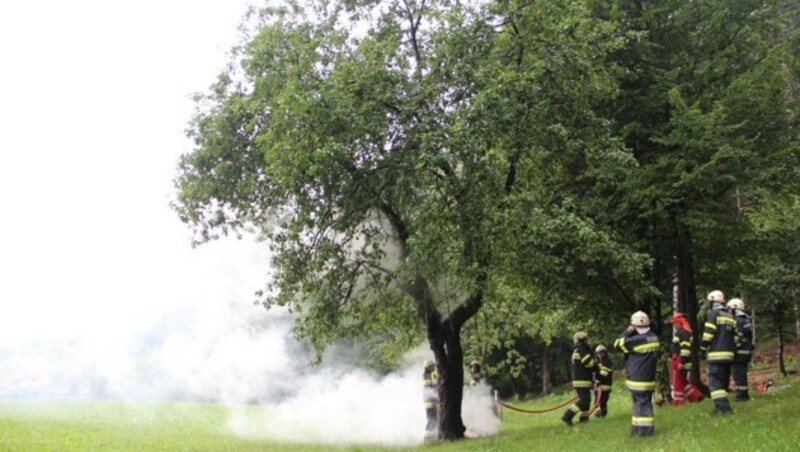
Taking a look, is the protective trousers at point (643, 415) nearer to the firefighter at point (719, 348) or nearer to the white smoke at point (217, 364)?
the firefighter at point (719, 348)

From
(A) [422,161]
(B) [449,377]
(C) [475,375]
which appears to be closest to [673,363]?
(B) [449,377]

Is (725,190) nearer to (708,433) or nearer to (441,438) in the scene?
(708,433)

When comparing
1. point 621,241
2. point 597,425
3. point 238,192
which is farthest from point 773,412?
point 238,192

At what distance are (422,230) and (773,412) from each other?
6.89 meters

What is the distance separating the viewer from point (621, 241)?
52.7 feet

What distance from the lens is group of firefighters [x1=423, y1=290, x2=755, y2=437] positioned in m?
11.2

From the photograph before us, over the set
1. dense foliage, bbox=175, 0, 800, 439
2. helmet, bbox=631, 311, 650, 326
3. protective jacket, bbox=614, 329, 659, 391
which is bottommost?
protective jacket, bbox=614, 329, 659, 391

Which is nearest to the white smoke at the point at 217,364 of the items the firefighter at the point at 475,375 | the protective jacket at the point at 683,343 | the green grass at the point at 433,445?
the green grass at the point at 433,445

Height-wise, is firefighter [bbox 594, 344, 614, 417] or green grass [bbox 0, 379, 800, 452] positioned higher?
firefighter [bbox 594, 344, 614, 417]

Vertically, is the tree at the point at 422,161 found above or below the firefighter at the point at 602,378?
above

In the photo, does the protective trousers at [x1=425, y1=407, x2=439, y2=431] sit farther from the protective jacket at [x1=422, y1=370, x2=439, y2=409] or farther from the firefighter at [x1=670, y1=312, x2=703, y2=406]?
the firefighter at [x1=670, y1=312, x2=703, y2=406]

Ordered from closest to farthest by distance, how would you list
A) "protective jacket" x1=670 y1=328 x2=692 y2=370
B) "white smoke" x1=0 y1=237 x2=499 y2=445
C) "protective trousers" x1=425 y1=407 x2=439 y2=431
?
"protective jacket" x1=670 y1=328 x2=692 y2=370
"protective trousers" x1=425 y1=407 x2=439 y2=431
"white smoke" x1=0 y1=237 x2=499 y2=445

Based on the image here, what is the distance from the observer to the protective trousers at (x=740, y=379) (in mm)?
13461

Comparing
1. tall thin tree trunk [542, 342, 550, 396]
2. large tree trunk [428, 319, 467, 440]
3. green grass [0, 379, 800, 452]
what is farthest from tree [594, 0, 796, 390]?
tall thin tree trunk [542, 342, 550, 396]
